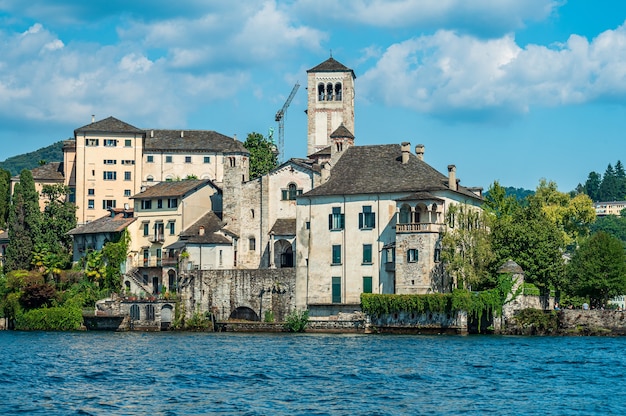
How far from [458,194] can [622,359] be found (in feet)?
89.9

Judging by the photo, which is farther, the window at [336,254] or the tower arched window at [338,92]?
the tower arched window at [338,92]

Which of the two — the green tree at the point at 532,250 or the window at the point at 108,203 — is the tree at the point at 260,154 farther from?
the green tree at the point at 532,250

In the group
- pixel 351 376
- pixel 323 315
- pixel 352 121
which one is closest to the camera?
pixel 351 376

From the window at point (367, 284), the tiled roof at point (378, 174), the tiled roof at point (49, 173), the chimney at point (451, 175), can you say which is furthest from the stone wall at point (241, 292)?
the tiled roof at point (49, 173)

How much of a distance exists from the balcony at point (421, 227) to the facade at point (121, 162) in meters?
40.0

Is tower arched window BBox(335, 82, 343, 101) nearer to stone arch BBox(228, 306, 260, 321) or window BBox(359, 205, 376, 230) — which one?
window BBox(359, 205, 376, 230)

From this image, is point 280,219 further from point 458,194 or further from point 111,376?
point 111,376

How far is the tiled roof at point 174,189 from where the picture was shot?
100938mm

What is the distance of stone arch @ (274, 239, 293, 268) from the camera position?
94.2 m

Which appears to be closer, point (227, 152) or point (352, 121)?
point (227, 152)

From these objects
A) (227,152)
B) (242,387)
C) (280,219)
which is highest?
(227,152)

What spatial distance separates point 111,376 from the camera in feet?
175

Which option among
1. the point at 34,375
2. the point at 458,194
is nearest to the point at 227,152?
the point at 458,194

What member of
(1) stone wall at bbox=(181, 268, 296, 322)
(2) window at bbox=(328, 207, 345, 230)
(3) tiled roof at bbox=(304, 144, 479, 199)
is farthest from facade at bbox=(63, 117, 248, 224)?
(2) window at bbox=(328, 207, 345, 230)
